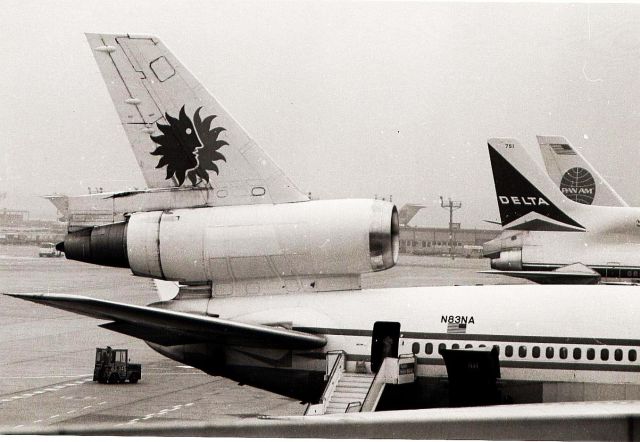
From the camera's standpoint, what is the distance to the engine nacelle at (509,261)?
13.7 m

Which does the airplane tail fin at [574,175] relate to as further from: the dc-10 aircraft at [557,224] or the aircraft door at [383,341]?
the aircraft door at [383,341]

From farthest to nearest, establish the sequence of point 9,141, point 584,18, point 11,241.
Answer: point 11,241 → point 9,141 → point 584,18

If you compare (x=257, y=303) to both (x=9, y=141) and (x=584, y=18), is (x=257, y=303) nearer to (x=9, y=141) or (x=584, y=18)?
(x=9, y=141)

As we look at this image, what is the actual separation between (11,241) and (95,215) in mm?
2585

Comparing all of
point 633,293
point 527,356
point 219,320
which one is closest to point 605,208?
point 633,293

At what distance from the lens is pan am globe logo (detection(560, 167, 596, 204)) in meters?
14.3

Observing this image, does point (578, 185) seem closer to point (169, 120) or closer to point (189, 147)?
point (189, 147)

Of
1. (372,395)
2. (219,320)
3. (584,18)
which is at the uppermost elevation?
(584,18)

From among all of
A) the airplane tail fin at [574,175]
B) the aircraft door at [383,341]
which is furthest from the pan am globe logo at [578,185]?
the aircraft door at [383,341]

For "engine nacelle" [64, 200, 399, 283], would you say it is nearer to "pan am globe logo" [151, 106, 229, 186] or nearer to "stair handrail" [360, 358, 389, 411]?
"pan am globe logo" [151, 106, 229, 186]

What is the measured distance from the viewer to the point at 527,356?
10.2m

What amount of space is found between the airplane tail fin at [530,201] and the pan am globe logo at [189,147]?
4.61 meters

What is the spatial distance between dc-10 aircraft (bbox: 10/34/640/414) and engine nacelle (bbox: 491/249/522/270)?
2.77m

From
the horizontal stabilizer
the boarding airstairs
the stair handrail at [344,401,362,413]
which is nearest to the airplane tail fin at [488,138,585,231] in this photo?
the horizontal stabilizer
